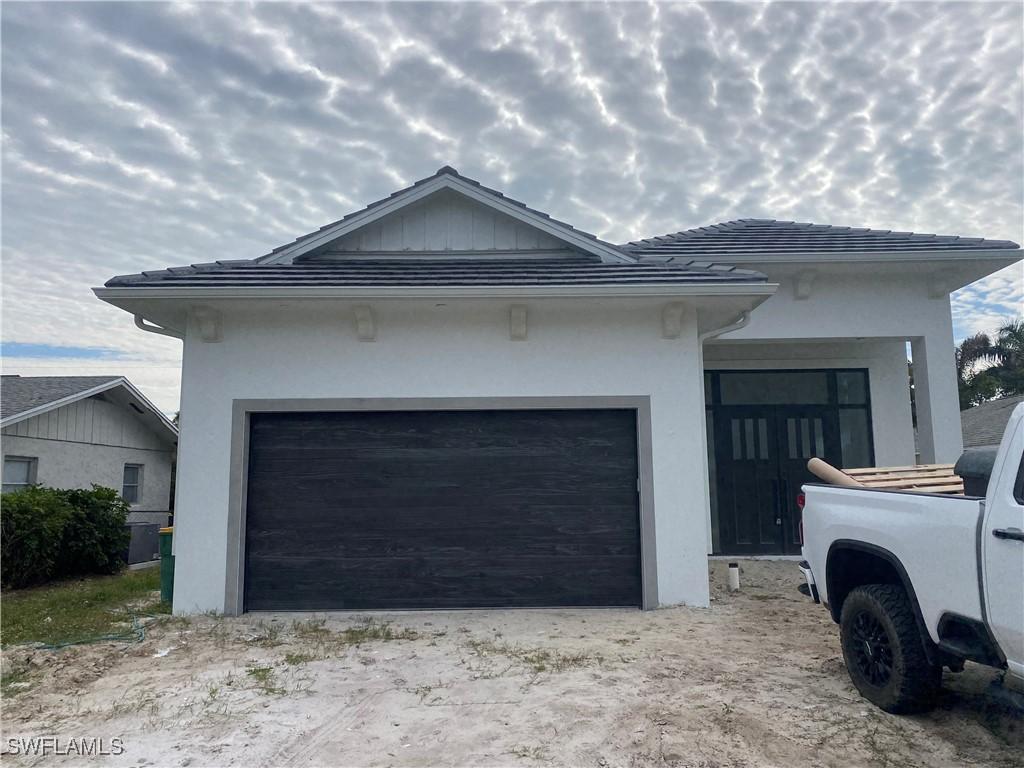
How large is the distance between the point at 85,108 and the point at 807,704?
419 inches

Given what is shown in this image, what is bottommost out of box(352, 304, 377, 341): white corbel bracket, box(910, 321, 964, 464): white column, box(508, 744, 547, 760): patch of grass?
box(508, 744, 547, 760): patch of grass

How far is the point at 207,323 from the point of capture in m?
7.18

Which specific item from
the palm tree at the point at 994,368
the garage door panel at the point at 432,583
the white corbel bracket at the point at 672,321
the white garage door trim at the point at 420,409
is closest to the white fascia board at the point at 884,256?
the white corbel bracket at the point at 672,321

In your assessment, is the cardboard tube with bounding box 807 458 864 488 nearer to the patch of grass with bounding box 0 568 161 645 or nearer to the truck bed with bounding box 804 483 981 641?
the truck bed with bounding box 804 483 981 641

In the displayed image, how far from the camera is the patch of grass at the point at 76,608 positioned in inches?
257

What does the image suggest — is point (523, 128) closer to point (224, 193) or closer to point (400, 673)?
point (224, 193)

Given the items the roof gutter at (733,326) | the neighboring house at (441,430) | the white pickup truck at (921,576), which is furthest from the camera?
the roof gutter at (733,326)

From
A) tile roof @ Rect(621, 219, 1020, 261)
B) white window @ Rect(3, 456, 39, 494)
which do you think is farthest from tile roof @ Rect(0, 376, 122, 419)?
tile roof @ Rect(621, 219, 1020, 261)

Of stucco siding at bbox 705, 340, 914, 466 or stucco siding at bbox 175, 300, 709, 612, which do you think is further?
stucco siding at bbox 705, 340, 914, 466

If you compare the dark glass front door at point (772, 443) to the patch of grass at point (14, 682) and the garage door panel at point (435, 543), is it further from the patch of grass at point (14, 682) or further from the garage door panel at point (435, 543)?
the patch of grass at point (14, 682)

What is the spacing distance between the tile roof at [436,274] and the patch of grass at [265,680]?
12.2 ft

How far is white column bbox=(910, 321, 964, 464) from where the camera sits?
358 inches

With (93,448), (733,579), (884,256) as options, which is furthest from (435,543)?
(93,448)

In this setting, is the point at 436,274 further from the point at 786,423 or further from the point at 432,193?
the point at 786,423
